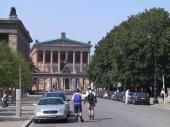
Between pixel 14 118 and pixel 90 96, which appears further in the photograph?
pixel 14 118

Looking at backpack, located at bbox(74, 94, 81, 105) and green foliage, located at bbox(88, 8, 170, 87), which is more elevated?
green foliage, located at bbox(88, 8, 170, 87)

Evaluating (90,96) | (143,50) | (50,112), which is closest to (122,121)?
(90,96)

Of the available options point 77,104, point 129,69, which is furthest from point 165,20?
point 77,104

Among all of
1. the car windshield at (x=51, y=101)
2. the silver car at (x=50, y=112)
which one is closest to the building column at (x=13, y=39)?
the car windshield at (x=51, y=101)

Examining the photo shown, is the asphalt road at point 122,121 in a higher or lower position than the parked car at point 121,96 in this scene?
lower

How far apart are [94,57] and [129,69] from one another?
39617 millimetres

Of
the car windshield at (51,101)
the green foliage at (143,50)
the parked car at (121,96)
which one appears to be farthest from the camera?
the green foliage at (143,50)

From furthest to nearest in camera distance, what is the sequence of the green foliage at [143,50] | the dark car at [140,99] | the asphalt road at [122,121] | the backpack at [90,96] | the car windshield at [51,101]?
the green foliage at [143,50] → the dark car at [140,99] → the backpack at [90,96] → the car windshield at [51,101] → the asphalt road at [122,121]

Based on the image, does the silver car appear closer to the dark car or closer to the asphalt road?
the asphalt road

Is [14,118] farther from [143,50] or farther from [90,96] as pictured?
[143,50]

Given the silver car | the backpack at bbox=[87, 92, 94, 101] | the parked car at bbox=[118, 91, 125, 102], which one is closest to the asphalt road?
the silver car

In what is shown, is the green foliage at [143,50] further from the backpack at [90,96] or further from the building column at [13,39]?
the backpack at [90,96]

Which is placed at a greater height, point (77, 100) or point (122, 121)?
point (77, 100)

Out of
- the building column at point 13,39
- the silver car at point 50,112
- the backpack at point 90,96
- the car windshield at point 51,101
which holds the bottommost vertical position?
the silver car at point 50,112
